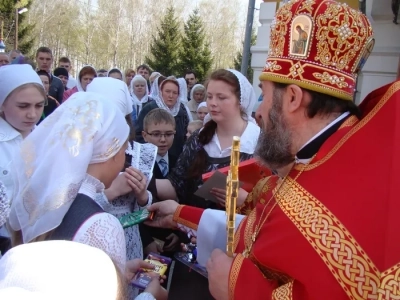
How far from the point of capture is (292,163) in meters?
1.86

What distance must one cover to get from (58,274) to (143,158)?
1.69 meters

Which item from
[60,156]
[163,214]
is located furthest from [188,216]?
[60,156]

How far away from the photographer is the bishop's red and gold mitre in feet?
5.84

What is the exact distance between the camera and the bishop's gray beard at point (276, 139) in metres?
1.82

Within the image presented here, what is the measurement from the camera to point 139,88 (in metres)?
8.91

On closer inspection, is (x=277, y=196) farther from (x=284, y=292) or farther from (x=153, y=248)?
(x=153, y=248)

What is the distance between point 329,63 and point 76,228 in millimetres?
1255

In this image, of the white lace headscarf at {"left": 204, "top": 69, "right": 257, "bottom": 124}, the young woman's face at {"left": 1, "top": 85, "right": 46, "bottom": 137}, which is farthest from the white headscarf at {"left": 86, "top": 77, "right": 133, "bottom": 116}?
the white lace headscarf at {"left": 204, "top": 69, "right": 257, "bottom": 124}

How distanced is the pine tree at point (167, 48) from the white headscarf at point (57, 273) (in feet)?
104

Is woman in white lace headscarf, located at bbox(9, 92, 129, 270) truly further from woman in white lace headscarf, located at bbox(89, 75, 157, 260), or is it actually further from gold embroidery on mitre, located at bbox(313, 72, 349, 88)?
gold embroidery on mitre, located at bbox(313, 72, 349, 88)

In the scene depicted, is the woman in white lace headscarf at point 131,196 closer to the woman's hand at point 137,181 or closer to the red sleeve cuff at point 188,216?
the woman's hand at point 137,181

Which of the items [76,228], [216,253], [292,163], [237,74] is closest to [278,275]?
[216,253]

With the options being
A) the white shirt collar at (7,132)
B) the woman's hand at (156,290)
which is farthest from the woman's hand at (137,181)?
the white shirt collar at (7,132)

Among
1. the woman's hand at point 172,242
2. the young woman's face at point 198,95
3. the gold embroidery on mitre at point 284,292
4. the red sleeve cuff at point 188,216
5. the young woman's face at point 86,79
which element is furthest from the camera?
the young woman's face at point 198,95
